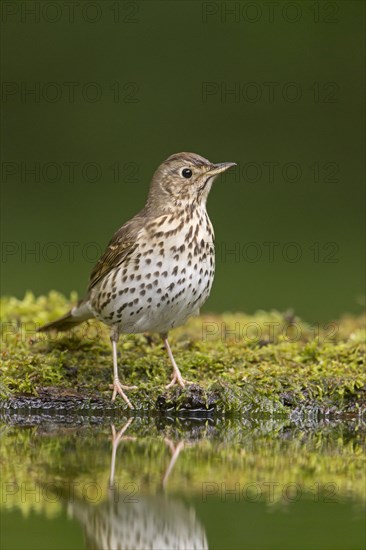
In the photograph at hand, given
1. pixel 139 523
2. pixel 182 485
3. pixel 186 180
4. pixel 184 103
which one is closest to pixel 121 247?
pixel 186 180

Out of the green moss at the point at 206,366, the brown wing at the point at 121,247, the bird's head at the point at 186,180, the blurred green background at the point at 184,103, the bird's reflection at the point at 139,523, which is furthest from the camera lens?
the blurred green background at the point at 184,103

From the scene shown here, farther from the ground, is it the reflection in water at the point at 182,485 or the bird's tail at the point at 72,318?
the bird's tail at the point at 72,318

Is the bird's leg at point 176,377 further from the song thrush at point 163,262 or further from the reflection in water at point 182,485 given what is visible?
the reflection in water at point 182,485

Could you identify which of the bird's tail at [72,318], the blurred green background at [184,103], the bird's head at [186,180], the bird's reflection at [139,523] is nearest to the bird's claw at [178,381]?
the bird's tail at [72,318]

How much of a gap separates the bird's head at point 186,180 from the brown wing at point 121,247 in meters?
0.24

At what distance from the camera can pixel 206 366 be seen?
7.79 m

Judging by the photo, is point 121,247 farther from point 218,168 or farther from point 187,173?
point 218,168

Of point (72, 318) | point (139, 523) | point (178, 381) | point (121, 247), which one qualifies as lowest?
point (139, 523)

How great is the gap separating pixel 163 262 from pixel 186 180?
2.19 ft

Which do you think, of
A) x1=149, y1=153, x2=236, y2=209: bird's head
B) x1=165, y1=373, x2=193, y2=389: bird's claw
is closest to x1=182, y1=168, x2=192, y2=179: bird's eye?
x1=149, y1=153, x2=236, y2=209: bird's head

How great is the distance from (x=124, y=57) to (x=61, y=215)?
116 inches

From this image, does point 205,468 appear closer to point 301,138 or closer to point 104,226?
point 104,226

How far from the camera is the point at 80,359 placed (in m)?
7.84

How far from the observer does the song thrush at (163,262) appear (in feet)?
24.0
